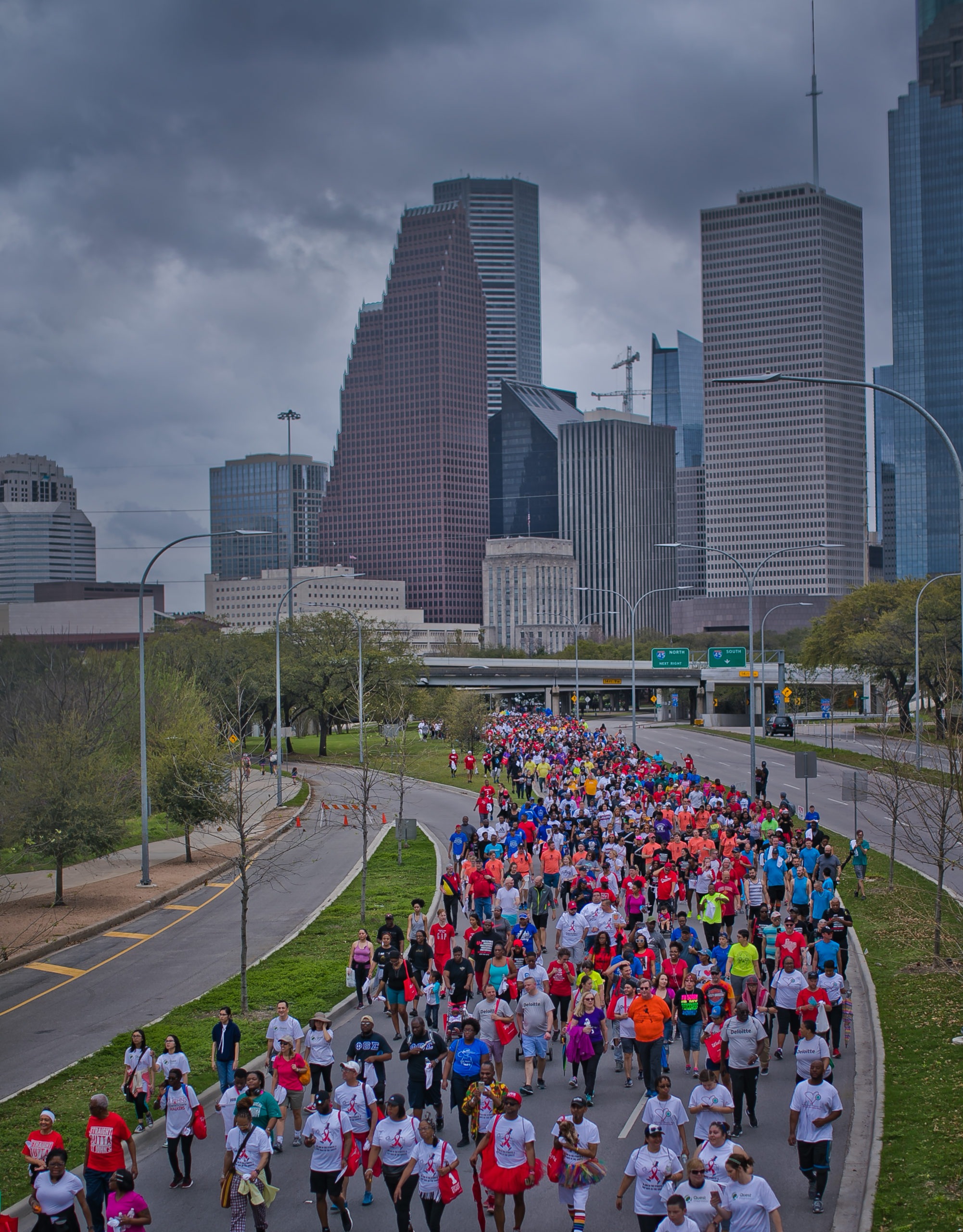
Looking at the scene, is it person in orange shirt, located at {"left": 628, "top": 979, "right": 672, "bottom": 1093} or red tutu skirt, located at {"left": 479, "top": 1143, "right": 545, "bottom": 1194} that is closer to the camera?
red tutu skirt, located at {"left": 479, "top": 1143, "right": 545, "bottom": 1194}

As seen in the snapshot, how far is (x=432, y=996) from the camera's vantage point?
1483 centimetres

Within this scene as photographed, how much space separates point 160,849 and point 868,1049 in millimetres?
28379

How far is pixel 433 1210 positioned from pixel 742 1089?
3.81m

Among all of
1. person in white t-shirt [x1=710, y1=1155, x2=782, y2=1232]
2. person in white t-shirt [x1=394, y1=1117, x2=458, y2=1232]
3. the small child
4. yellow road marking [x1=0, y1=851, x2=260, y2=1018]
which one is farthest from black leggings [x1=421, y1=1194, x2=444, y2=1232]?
yellow road marking [x1=0, y1=851, x2=260, y2=1018]

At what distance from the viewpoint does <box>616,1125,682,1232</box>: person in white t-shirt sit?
913cm

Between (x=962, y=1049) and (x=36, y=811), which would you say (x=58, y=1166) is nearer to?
(x=962, y=1049)

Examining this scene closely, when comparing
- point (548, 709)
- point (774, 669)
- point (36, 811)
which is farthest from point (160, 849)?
point (548, 709)

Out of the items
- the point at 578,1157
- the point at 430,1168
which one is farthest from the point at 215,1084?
the point at 578,1157

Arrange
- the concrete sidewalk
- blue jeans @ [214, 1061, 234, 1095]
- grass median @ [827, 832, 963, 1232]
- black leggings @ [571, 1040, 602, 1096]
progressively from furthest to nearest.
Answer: the concrete sidewalk → black leggings @ [571, 1040, 602, 1096] → blue jeans @ [214, 1061, 234, 1095] → grass median @ [827, 832, 963, 1232]

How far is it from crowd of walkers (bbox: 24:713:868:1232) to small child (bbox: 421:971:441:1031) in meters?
0.04

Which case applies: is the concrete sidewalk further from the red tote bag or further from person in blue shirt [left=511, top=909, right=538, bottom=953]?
the red tote bag

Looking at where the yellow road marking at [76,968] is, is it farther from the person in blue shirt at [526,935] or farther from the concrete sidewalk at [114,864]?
the person in blue shirt at [526,935]

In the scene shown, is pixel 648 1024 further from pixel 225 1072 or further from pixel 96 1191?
pixel 96 1191

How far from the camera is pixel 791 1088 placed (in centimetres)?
1353
